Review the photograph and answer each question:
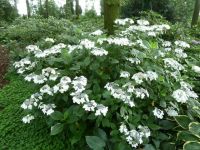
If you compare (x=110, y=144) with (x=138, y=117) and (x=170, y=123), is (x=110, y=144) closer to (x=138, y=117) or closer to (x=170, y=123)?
(x=138, y=117)

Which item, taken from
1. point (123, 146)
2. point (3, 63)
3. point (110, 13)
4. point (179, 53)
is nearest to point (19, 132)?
point (123, 146)

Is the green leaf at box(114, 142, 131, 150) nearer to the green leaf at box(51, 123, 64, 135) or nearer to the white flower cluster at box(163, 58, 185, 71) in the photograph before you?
the green leaf at box(51, 123, 64, 135)

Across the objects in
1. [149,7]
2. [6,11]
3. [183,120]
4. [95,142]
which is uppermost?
[183,120]

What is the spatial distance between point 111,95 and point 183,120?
858 millimetres

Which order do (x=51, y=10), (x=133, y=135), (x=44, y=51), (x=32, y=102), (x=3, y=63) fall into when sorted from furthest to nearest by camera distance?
(x=51, y=10) → (x=3, y=63) → (x=44, y=51) → (x=32, y=102) → (x=133, y=135)

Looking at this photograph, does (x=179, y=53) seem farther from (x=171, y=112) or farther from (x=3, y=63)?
(x=3, y=63)

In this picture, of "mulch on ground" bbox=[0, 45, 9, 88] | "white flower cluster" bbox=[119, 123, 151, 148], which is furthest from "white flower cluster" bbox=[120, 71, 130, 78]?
"mulch on ground" bbox=[0, 45, 9, 88]

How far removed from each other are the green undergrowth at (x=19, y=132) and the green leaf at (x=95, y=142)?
1.68ft

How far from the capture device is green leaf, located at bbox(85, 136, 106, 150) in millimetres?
3209

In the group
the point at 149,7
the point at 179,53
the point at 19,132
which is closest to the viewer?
the point at 19,132

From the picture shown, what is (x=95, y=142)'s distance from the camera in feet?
10.6

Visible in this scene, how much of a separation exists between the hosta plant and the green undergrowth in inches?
9.5

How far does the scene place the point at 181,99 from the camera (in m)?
3.18

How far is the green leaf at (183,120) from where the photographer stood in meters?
3.44
